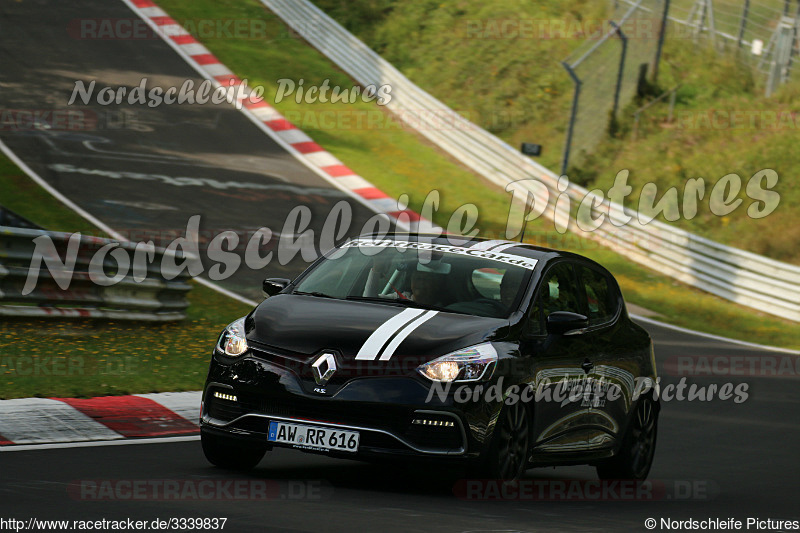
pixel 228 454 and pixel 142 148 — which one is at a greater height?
pixel 142 148

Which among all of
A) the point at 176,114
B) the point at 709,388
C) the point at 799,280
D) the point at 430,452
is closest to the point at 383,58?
the point at 176,114

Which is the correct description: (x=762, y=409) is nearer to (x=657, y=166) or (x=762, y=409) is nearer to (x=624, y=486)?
(x=624, y=486)

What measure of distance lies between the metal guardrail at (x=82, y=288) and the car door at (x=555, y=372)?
576cm

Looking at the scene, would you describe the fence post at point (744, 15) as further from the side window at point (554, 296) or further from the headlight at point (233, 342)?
the headlight at point (233, 342)

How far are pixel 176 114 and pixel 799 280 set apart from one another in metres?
12.4

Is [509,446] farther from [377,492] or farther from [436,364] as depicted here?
[377,492]

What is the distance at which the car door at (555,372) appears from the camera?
7.66 m

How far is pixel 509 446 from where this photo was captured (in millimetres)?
7277

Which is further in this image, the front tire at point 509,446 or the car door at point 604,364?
the car door at point 604,364

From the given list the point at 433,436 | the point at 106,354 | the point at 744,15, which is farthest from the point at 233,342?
the point at 744,15

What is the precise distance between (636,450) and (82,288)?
6.11m

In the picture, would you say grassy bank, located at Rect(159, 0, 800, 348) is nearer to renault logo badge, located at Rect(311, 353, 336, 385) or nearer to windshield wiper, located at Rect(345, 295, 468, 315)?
windshield wiper, located at Rect(345, 295, 468, 315)

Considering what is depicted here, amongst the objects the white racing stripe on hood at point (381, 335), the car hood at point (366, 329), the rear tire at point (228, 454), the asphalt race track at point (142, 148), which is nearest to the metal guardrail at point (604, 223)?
the asphalt race track at point (142, 148)

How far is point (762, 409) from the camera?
12977mm
